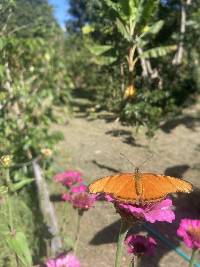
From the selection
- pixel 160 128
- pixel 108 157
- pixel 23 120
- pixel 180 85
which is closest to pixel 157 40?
pixel 180 85

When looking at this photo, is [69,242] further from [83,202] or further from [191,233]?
[191,233]

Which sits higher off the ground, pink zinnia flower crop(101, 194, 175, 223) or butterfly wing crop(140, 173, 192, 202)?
butterfly wing crop(140, 173, 192, 202)

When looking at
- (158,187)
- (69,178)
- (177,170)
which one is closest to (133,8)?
(177,170)

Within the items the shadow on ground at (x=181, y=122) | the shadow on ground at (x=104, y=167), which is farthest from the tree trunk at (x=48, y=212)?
the shadow on ground at (x=181, y=122)

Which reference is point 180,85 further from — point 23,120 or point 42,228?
point 42,228

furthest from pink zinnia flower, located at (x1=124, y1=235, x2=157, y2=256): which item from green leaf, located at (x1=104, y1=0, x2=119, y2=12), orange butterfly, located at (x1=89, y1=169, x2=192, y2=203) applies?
green leaf, located at (x1=104, y1=0, x2=119, y2=12)

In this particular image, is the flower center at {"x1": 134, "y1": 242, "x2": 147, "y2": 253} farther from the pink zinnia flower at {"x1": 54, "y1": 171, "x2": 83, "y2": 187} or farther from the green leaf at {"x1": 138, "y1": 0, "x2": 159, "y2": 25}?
the green leaf at {"x1": 138, "y1": 0, "x2": 159, "y2": 25}
